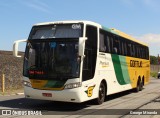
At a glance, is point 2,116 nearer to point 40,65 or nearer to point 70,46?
point 40,65

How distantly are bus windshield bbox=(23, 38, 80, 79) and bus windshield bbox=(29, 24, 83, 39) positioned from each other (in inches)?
9.9

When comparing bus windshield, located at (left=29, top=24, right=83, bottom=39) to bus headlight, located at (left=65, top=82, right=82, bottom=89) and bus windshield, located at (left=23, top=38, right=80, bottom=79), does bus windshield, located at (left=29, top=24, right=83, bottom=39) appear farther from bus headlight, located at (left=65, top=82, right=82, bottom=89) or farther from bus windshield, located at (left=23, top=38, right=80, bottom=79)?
bus headlight, located at (left=65, top=82, right=82, bottom=89)

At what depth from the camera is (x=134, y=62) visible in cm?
2159

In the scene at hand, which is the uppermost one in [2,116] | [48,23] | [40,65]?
[48,23]

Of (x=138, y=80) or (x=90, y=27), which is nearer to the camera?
(x=90, y=27)

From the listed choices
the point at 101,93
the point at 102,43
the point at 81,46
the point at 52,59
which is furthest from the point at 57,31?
the point at 101,93

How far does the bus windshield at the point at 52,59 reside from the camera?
12539mm

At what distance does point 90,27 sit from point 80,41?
1794mm

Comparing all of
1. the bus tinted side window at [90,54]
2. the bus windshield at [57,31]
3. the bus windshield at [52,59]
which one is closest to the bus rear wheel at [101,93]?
the bus tinted side window at [90,54]

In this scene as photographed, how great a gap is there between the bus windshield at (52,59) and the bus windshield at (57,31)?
0.82 ft

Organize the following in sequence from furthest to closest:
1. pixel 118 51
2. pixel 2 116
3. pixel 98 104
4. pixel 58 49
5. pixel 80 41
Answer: pixel 118 51, pixel 98 104, pixel 58 49, pixel 80 41, pixel 2 116

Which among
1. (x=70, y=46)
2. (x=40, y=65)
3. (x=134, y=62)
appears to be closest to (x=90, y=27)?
(x=70, y=46)

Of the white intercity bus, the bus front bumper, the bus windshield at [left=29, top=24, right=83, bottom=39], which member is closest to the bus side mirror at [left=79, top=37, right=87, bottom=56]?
the white intercity bus

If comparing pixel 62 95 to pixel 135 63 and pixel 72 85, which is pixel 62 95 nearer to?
pixel 72 85
